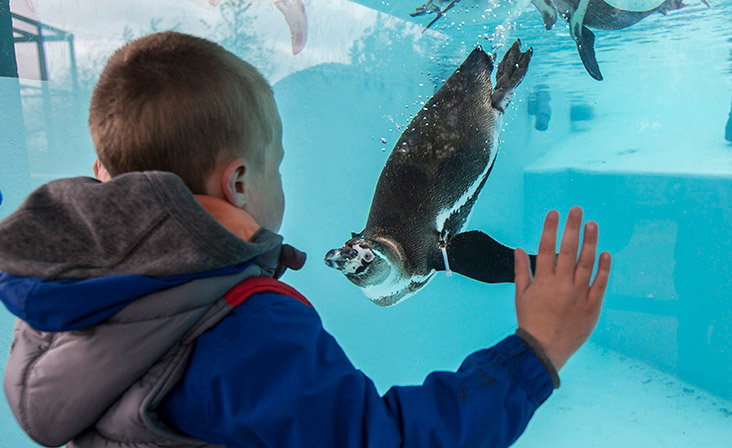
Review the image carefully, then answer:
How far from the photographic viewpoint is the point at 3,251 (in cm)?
52

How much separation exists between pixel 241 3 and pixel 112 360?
2.50m

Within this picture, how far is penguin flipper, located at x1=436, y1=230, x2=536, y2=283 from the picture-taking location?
1569 mm

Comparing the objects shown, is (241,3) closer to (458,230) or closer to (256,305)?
(458,230)

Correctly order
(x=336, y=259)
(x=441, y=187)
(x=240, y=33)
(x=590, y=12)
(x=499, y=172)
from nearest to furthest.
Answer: (x=336, y=259) < (x=441, y=187) < (x=240, y=33) < (x=590, y=12) < (x=499, y=172)

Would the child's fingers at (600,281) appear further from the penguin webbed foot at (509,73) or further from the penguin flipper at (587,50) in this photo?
the penguin flipper at (587,50)

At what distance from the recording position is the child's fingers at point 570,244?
0.59 metres

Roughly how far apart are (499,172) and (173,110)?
4032mm

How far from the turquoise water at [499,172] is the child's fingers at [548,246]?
7.41 ft

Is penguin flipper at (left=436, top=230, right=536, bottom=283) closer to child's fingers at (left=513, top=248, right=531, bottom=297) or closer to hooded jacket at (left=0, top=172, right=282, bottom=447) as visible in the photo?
child's fingers at (left=513, top=248, right=531, bottom=297)

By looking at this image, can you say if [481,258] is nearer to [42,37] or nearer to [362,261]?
[362,261]

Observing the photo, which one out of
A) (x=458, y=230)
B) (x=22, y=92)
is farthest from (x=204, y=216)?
(x=22, y=92)

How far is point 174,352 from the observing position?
1.77 ft

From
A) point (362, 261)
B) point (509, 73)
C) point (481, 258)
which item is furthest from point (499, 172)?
point (362, 261)

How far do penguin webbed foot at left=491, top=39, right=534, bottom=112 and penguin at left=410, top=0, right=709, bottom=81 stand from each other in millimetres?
1419
